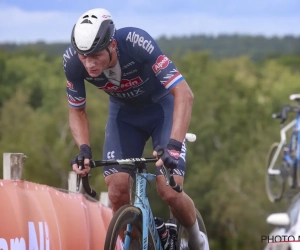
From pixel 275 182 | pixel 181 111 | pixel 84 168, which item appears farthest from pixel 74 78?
pixel 275 182

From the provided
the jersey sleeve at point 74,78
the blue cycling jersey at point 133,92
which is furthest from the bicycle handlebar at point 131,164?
the jersey sleeve at point 74,78

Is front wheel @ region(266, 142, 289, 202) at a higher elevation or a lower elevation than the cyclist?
lower

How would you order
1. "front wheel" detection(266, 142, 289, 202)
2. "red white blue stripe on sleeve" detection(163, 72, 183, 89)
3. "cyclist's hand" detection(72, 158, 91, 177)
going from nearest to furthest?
1. "cyclist's hand" detection(72, 158, 91, 177)
2. "red white blue stripe on sleeve" detection(163, 72, 183, 89)
3. "front wheel" detection(266, 142, 289, 202)

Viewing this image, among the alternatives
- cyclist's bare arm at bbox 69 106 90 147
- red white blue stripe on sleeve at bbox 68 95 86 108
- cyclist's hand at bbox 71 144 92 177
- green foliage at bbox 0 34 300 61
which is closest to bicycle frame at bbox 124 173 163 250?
cyclist's hand at bbox 71 144 92 177

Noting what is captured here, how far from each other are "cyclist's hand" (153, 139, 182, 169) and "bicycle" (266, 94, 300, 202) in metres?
10.3

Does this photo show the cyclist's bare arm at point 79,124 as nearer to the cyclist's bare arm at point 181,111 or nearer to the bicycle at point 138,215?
the bicycle at point 138,215

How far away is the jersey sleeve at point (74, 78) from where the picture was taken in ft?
19.3

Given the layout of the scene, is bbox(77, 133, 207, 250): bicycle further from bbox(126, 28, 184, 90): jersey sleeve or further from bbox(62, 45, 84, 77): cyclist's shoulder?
bbox(62, 45, 84, 77): cyclist's shoulder

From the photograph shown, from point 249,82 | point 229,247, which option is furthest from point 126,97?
point 249,82

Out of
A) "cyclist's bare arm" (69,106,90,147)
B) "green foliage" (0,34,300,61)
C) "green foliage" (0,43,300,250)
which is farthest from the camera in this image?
"green foliage" (0,34,300,61)

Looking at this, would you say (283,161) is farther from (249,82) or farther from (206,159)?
(249,82)

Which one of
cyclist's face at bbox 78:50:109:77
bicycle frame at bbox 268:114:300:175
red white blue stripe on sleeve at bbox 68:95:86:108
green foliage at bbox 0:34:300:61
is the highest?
green foliage at bbox 0:34:300:61

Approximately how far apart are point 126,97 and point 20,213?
132 centimetres

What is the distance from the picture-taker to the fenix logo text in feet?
19.0
